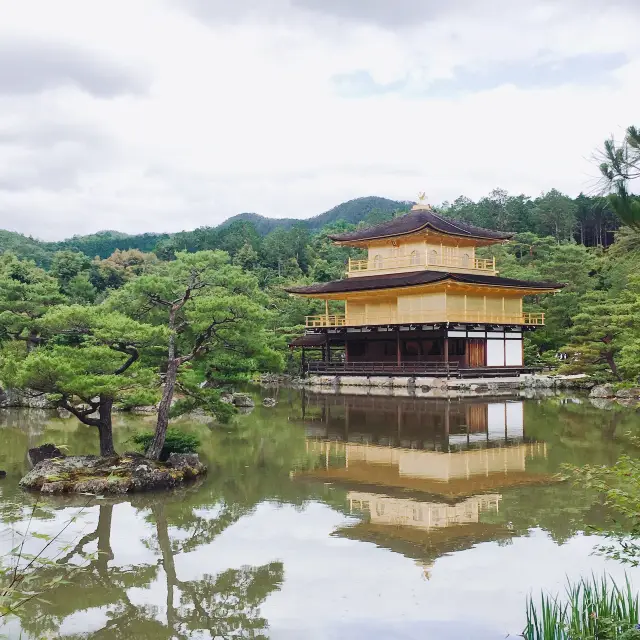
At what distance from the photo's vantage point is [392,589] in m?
7.26

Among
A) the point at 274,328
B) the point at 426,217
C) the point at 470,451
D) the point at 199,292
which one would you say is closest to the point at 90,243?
the point at 274,328

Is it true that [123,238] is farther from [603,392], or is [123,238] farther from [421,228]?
[603,392]

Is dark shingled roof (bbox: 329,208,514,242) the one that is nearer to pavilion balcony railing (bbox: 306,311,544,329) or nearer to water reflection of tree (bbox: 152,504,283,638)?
pavilion balcony railing (bbox: 306,311,544,329)

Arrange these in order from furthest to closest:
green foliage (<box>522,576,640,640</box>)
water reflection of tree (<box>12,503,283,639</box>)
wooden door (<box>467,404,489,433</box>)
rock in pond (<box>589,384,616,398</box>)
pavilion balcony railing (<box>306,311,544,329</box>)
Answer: pavilion balcony railing (<box>306,311,544,329</box>) < rock in pond (<box>589,384,616,398</box>) < wooden door (<box>467,404,489,433</box>) < water reflection of tree (<box>12,503,283,639</box>) < green foliage (<box>522,576,640,640</box>)

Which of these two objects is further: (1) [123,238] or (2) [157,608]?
(1) [123,238]

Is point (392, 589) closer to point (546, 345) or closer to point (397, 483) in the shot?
point (397, 483)

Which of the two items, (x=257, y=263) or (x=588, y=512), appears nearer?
(x=588, y=512)

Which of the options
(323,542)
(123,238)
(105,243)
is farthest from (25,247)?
(323,542)

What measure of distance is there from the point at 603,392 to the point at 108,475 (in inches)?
870

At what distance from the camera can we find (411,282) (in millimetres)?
34031

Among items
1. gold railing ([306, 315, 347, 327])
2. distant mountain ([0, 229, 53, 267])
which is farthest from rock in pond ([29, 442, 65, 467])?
distant mountain ([0, 229, 53, 267])

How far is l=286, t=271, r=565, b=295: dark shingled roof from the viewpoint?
3338cm

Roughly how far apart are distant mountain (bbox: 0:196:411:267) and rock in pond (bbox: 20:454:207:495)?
67673 mm

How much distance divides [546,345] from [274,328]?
15589mm
